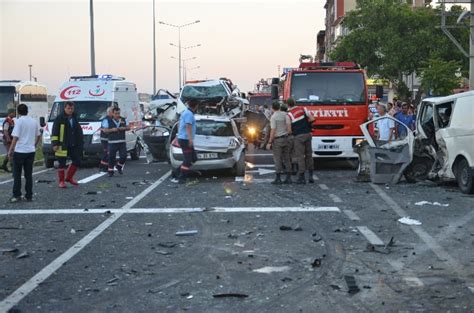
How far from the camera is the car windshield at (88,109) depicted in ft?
62.6

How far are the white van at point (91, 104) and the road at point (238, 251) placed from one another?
19.7 feet

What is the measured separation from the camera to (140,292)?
547cm

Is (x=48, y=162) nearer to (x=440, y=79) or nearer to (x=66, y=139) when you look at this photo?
(x=66, y=139)

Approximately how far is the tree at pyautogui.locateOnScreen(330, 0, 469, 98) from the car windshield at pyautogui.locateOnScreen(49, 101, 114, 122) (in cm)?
2487

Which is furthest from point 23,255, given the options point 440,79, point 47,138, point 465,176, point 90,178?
point 440,79

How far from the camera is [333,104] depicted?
642 inches

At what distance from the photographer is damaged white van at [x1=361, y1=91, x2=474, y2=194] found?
11.6 m

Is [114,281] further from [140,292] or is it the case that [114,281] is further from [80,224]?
[80,224]

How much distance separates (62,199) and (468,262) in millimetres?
→ 7610

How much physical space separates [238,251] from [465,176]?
639cm

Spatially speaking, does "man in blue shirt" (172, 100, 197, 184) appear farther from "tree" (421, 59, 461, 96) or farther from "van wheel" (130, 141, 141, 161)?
"tree" (421, 59, 461, 96)

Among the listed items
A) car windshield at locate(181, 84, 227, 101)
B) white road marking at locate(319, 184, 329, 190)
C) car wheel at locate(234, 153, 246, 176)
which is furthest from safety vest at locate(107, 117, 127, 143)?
car windshield at locate(181, 84, 227, 101)

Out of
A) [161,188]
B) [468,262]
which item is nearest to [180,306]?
[468,262]

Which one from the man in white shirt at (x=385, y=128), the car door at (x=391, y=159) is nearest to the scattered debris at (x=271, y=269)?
the car door at (x=391, y=159)
